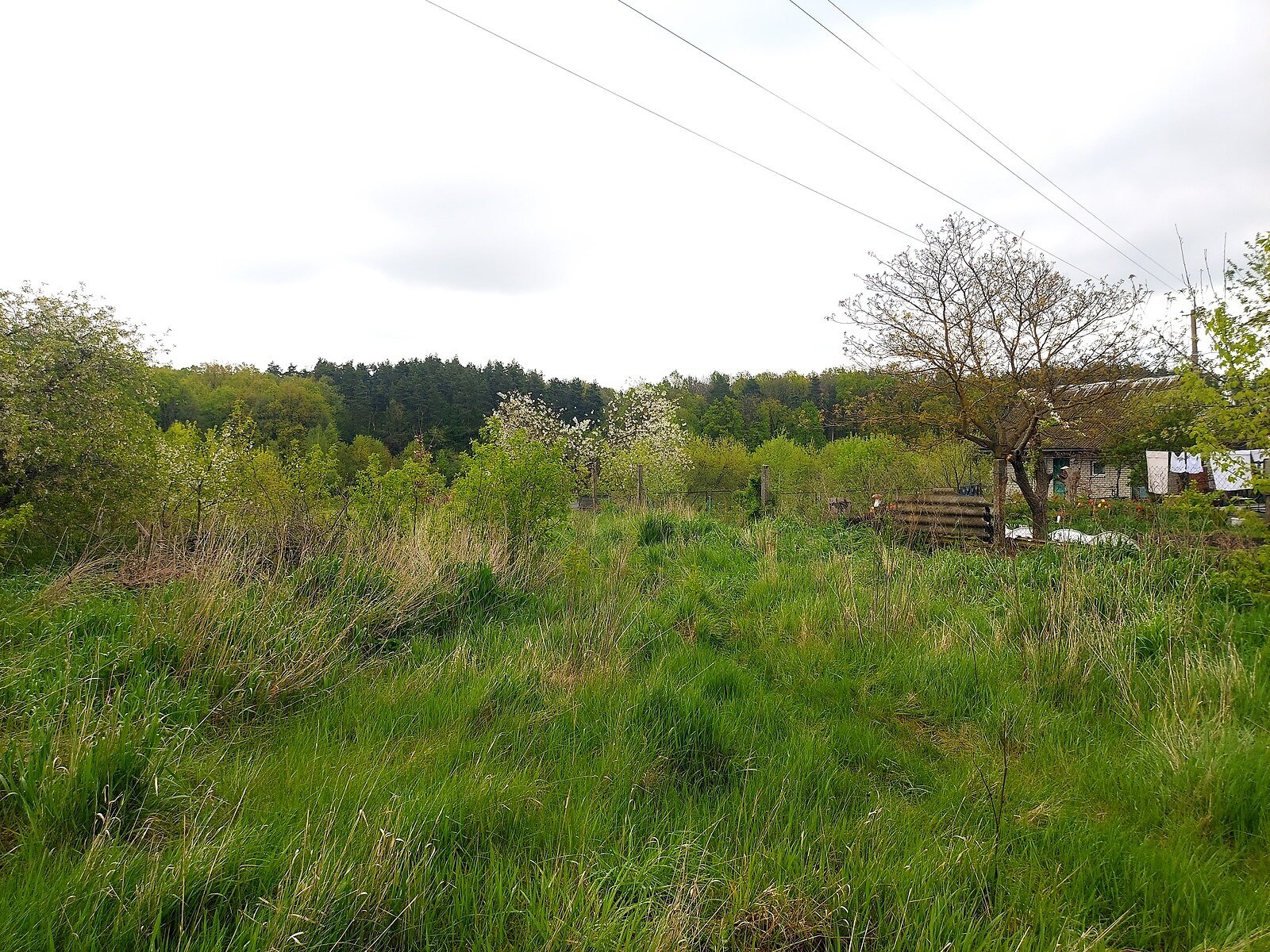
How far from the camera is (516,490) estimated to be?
7.40 metres

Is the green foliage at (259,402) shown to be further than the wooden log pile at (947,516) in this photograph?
Yes

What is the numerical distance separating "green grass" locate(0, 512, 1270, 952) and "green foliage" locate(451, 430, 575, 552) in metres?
2.10

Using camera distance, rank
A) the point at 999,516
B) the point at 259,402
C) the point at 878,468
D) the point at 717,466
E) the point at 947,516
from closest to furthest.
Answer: the point at 999,516 < the point at 947,516 < the point at 878,468 < the point at 717,466 < the point at 259,402

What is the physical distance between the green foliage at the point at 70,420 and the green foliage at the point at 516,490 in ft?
13.0

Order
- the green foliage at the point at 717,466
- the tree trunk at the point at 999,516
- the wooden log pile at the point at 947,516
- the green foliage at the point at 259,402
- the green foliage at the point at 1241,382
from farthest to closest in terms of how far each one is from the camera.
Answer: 1. the green foliage at the point at 259,402
2. the green foliage at the point at 717,466
3. the wooden log pile at the point at 947,516
4. the tree trunk at the point at 999,516
5. the green foliage at the point at 1241,382

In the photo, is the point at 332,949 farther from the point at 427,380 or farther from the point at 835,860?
the point at 427,380

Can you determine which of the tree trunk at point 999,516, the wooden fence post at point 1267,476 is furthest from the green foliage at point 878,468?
the wooden fence post at point 1267,476

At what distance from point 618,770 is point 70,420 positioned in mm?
9169

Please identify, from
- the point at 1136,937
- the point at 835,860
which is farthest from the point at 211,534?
the point at 1136,937

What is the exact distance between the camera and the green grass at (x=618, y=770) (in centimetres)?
184

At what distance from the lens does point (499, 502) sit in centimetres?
727

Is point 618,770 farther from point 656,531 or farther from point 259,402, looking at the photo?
point 259,402

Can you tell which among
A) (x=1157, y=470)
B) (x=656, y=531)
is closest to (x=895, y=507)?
(x=656, y=531)

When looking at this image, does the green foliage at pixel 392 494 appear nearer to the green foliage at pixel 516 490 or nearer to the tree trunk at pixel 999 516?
the green foliage at pixel 516 490
